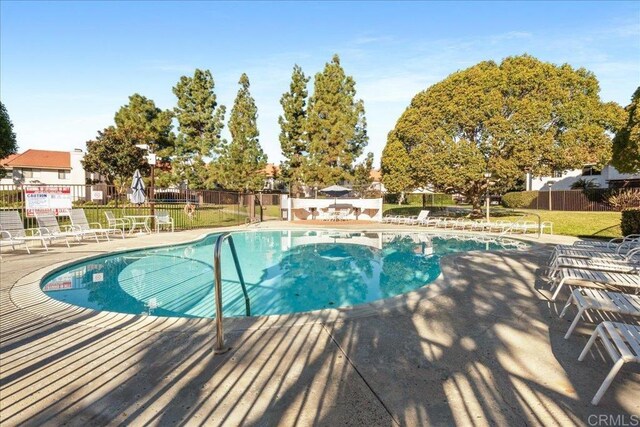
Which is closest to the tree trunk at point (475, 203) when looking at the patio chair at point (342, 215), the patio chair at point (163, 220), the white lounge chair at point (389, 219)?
the white lounge chair at point (389, 219)

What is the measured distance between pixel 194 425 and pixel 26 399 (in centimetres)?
141

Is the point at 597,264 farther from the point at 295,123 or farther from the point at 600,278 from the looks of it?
the point at 295,123

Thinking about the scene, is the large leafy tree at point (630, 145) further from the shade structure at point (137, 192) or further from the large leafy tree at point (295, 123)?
the large leafy tree at point (295, 123)

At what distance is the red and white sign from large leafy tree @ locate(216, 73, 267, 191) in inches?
847

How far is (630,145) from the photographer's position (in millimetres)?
11688

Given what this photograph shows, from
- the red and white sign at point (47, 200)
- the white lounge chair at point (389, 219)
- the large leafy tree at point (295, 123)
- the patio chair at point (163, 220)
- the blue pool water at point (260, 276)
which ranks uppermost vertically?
the large leafy tree at point (295, 123)

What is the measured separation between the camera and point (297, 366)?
10.3 ft

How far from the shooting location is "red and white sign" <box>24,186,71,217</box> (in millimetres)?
11266

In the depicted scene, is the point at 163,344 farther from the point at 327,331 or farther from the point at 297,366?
the point at 327,331

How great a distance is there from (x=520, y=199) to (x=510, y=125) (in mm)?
13816

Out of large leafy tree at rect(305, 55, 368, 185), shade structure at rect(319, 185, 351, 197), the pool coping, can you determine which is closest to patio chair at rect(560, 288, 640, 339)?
the pool coping

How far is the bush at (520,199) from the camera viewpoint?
29.6m

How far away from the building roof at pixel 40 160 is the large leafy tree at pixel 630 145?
149 ft

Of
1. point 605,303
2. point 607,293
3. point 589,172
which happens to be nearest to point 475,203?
point 589,172
